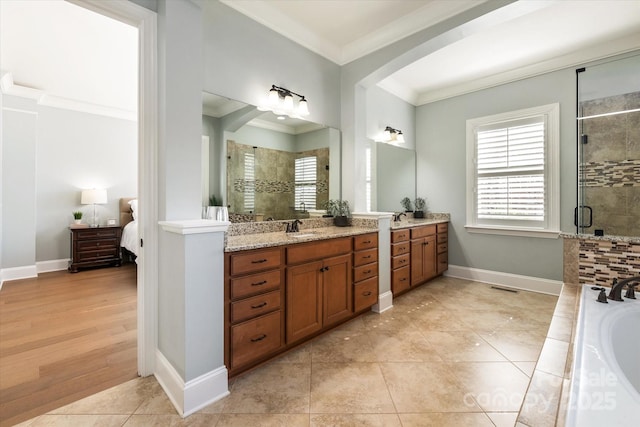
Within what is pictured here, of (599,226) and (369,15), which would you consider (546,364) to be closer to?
(599,226)

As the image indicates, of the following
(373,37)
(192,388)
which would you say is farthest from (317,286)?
(373,37)

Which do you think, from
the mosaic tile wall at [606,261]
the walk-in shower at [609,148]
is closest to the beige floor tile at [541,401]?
the mosaic tile wall at [606,261]

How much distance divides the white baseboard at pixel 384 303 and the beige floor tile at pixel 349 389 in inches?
38.8

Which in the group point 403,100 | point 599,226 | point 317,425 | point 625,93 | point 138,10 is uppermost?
point 403,100

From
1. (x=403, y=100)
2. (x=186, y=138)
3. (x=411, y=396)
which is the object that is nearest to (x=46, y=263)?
(x=186, y=138)

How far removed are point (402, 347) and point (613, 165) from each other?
8.53 feet

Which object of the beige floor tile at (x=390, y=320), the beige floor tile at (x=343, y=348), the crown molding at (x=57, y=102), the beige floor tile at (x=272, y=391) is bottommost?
the beige floor tile at (x=272, y=391)

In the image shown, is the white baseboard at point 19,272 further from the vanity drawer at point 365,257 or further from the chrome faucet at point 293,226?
the vanity drawer at point 365,257

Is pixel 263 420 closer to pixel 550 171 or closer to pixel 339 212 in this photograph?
pixel 339 212

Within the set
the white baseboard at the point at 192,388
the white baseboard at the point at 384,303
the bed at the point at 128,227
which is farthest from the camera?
the bed at the point at 128,227

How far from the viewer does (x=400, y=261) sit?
11.1 ft

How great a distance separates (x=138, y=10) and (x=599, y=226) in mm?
3929

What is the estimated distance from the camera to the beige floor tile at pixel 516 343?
6.97ft

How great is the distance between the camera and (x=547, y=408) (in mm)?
940
